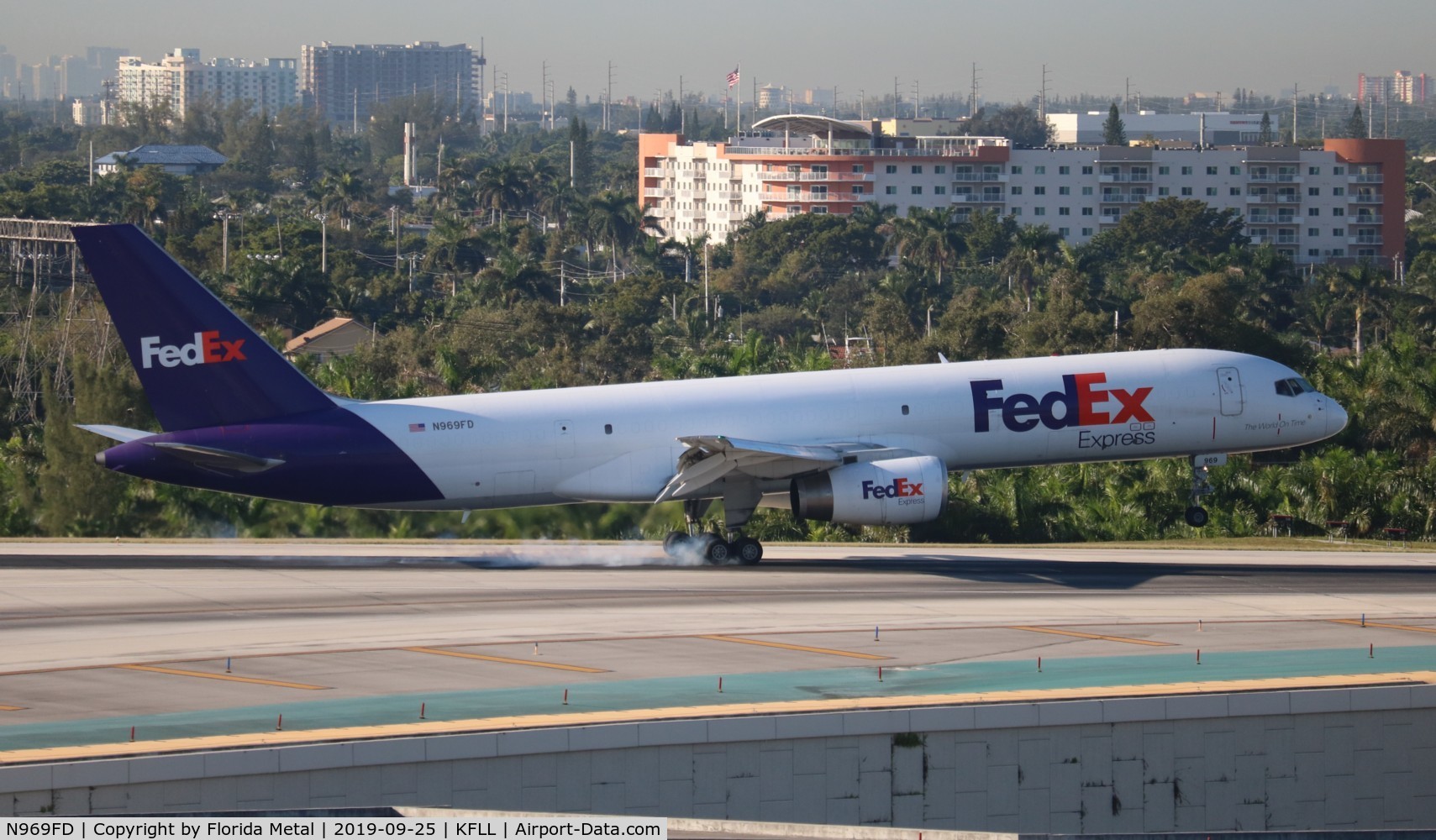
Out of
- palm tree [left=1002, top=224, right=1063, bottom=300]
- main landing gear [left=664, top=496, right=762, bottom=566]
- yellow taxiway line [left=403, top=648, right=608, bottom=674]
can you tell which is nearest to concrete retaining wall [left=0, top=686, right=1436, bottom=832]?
yellow taxiway line [left=403, top=648, right=608, bottom=674]

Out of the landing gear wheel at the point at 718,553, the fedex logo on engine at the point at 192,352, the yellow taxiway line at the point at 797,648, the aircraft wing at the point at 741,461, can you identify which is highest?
the fedex logo on engine at the point at 192,352

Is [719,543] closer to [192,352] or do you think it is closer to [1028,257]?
[192,352]

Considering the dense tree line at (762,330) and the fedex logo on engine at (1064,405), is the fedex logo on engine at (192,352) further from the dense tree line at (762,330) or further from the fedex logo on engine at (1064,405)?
the fedex logo on engine at (1064,405)

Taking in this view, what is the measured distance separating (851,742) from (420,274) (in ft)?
483

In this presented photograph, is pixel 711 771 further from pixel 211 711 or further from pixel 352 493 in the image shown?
pixel 352 493

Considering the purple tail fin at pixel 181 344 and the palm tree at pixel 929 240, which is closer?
the purple tail fin at pixel 181 344

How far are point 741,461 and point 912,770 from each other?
15593mm

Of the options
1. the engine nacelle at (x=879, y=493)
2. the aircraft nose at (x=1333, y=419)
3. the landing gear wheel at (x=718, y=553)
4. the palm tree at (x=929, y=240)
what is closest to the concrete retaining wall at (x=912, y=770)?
the engine nacelle at (x=879, y=493)

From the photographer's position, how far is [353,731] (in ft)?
70.1

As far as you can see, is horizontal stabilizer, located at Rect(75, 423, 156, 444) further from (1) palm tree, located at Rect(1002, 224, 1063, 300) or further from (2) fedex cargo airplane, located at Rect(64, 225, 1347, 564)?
(1) palm tree, located at Rect(1002, 224, 1063, 300)

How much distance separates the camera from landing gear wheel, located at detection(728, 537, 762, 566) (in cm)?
3950

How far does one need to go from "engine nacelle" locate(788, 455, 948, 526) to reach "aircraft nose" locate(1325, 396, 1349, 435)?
444 inches

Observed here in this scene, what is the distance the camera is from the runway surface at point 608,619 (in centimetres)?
2541

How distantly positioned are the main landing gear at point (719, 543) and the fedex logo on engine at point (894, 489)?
316cm
